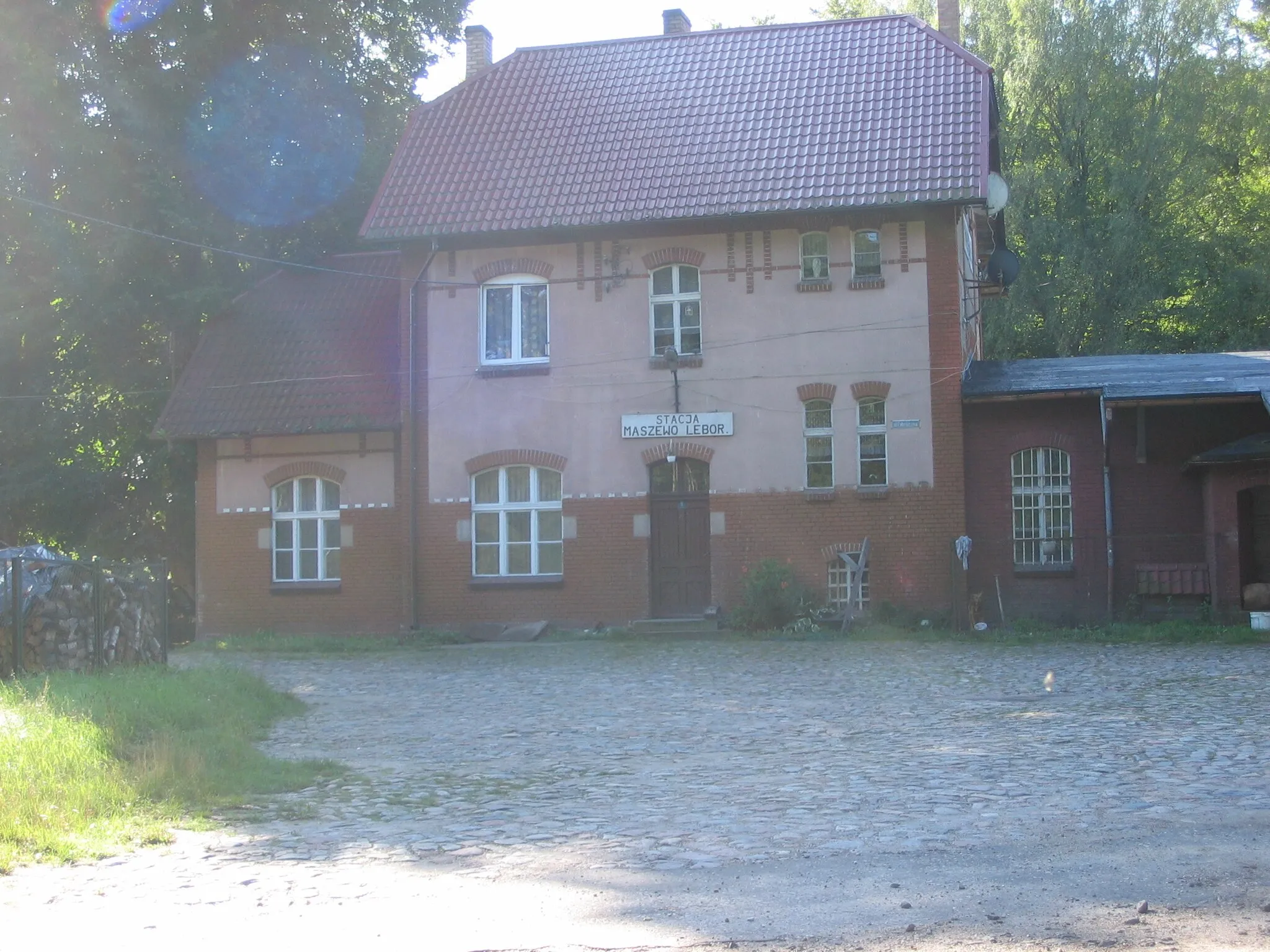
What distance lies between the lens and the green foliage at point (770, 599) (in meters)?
23.5

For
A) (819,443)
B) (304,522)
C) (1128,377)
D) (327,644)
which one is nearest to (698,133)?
(819,443)

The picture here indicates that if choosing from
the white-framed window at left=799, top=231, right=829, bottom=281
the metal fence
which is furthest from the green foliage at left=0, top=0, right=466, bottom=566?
the metal fence

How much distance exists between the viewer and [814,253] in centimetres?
2492

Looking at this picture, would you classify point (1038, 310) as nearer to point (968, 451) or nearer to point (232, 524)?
point (968, 451)

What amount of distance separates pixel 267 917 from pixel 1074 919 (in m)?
3.55

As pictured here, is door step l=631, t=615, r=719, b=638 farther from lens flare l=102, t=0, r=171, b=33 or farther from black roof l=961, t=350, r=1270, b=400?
lens flare l=102, t=0, r=171, b=33

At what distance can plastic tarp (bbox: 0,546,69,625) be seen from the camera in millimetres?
15688

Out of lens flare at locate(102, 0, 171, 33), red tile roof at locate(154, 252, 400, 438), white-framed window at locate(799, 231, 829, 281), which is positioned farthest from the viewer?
lens flare at locate(102, 0, 171, 33)

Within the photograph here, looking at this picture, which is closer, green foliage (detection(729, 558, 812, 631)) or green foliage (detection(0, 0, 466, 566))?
green foliage (detection(729, 558, 812, 631))

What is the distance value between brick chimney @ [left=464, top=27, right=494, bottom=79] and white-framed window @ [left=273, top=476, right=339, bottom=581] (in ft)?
31.8

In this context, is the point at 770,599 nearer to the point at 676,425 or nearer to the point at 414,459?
the point at 676,425

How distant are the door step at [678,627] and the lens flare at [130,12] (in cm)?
1619

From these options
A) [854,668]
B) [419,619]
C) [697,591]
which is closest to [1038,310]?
[697,591]

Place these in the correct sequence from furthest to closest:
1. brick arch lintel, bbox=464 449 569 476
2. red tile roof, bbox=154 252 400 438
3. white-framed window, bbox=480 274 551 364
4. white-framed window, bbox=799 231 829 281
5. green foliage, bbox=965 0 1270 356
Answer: green foliage, bbox=965 0 1270 356, red tile roof, bbox=154 252 400 438, white-framed window, bbox=480 274 551 364, brick arch lintel, bbox=464 449 569 476, white-framed window, bbox=799 231 829 281
